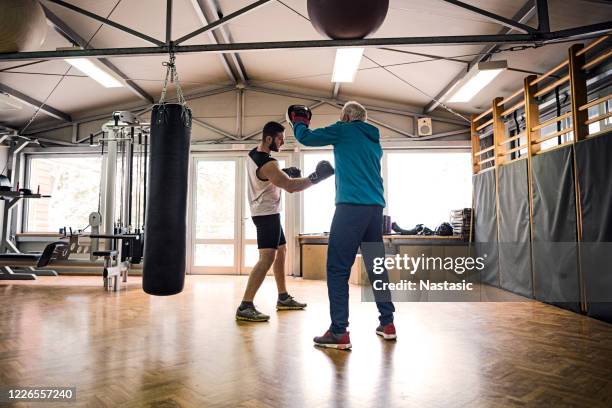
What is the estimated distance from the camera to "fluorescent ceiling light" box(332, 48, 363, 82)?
4.81 m

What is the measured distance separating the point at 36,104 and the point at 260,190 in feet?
19.4

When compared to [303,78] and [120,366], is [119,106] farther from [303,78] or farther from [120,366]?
[120,366]

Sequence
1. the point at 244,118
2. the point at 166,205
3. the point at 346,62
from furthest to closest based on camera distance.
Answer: the point at 244,118 → the point at 346,62 → the point at 166,205

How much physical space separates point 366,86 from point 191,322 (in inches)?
201

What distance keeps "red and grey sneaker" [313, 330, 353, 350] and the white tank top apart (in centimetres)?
119

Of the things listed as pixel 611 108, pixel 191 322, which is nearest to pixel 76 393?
pixel 191 322

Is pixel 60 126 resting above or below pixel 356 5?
above

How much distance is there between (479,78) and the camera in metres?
4.95

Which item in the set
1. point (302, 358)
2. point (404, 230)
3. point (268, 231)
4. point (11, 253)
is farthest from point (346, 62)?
point (11, 253)

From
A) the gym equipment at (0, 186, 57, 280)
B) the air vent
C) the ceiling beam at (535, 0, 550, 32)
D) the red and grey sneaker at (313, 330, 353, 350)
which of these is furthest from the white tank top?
the air vent

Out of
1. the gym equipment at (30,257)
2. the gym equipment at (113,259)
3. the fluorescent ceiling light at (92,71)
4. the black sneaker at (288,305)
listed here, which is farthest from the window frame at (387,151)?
the gym equipment at (30,257)

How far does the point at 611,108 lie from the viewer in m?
4.46

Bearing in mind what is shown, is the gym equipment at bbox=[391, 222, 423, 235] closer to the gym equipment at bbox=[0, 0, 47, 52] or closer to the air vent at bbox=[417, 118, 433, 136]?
the air vent at bbox=[417, 118, 433, 136]

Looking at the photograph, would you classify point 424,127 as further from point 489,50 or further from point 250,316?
point 250,316
